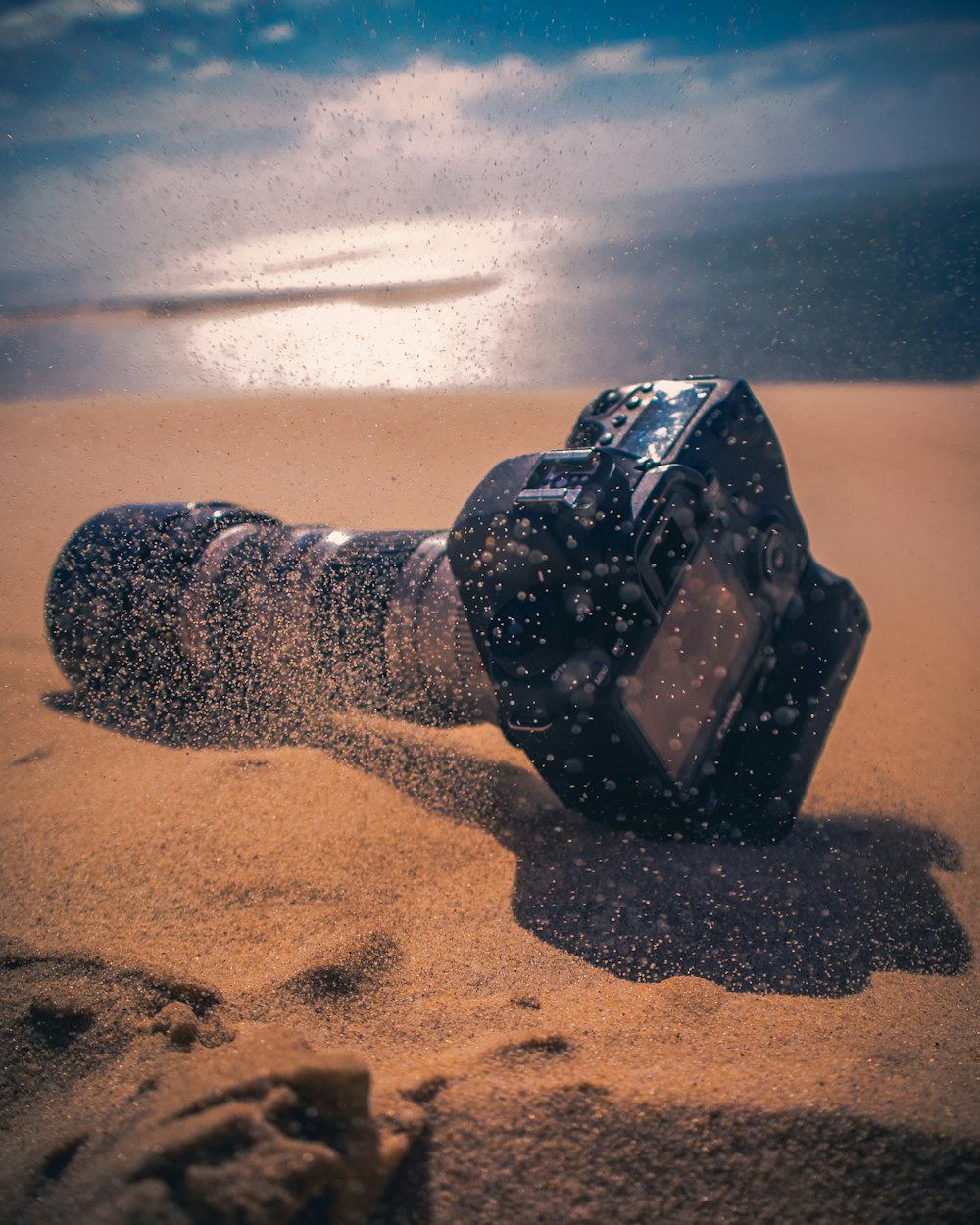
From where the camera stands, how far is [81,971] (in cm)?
123

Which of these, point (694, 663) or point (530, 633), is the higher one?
point (530, 633)

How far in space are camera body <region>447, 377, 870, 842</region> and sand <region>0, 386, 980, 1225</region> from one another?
0.74 feet

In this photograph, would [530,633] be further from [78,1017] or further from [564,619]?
[78,1017]

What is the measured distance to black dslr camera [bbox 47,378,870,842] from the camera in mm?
1453

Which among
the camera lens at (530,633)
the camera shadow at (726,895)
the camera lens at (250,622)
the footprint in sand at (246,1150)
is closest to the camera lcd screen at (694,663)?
the camera lens at (530,633)

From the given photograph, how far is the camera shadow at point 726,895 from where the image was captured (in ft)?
4.69

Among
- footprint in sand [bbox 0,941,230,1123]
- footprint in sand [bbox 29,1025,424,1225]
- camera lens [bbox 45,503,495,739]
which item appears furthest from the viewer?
camera lens [bbox 45,503,495,739]

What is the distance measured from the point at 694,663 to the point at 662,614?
6.3 inches

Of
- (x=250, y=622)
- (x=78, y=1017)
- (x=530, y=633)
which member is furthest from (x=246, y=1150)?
(x=250, y=622)

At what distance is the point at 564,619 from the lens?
146 centimetres

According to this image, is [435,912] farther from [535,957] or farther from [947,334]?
[947,334]

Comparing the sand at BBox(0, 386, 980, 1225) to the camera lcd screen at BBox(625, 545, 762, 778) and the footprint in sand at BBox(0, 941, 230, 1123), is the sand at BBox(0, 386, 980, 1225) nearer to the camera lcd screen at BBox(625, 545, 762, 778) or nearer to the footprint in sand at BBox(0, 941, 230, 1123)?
the footprint in sand at BBox(0, 941, 230, 1123)

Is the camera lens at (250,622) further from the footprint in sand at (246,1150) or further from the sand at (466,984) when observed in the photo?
the footprint in sand at (246,1150)

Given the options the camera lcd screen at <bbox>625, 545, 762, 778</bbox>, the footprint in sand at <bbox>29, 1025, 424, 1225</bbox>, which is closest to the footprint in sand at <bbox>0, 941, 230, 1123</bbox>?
the footprint in sand at <bbox>29, 1025, 424, 1225</bbox>
